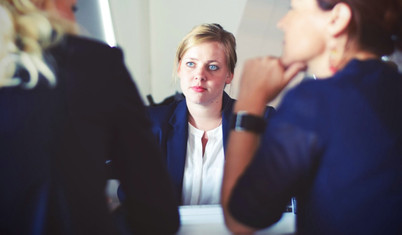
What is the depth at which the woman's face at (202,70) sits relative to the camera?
2.83 ft

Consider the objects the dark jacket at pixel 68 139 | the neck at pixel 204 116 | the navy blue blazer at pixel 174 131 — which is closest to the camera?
the dark jacket at pixel 68 139

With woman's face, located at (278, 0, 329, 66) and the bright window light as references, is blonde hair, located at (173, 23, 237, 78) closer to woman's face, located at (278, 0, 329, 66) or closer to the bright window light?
the bright window light

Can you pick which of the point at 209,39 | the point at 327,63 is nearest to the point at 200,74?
the point at 209,39

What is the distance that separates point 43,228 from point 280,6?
0.93m

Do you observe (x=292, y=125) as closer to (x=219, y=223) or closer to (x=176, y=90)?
(x=219, y=223)

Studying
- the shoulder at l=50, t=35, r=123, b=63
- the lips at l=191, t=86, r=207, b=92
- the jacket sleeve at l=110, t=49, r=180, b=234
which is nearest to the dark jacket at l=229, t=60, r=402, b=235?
the jacket sleeve at l=110, t=49, r=180, b=234

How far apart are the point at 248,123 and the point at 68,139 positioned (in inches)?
11.9

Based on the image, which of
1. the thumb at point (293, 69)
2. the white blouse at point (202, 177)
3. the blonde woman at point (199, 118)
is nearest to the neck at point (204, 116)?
the blonde woman at point (199, 118)

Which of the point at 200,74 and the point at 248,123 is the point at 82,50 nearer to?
the point at 248,123

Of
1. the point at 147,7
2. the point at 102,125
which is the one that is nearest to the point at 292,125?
the point at 102,125

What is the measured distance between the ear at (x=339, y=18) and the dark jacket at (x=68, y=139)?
379mm

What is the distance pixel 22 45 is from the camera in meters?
0.35

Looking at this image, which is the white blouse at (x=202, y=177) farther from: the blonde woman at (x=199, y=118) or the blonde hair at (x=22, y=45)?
the blonde hair at (x=22, y=45)

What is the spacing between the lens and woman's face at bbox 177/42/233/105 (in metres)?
0.86
